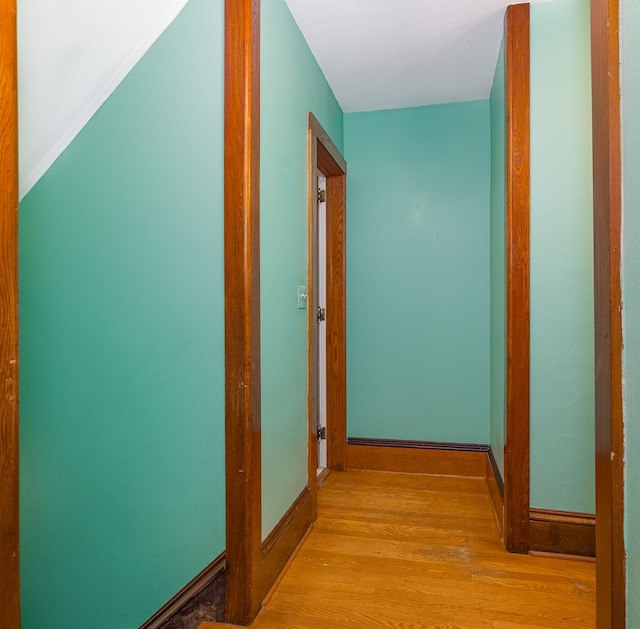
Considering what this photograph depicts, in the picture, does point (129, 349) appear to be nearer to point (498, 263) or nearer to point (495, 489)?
point (498, 263)

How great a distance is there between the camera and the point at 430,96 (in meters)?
3.05

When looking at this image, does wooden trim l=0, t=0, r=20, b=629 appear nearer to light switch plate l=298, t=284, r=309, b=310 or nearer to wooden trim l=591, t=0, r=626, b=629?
wooden trim l=591, t=0, r=626, b=629

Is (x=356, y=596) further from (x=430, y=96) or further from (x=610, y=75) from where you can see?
(x=430, y=96)

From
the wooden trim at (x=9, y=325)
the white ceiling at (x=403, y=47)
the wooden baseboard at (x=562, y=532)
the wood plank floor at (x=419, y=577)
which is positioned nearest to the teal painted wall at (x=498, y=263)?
the white ceiling at (x=403, y=47)

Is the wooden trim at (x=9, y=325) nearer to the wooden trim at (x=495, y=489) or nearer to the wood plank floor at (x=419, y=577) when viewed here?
the wood plank floor at (x=419, y=577)

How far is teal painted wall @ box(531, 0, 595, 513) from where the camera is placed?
6.85ft

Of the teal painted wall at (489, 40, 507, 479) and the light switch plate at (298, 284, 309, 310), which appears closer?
the light switch plate at (298, 284, 309, 310)

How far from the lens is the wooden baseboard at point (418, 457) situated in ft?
10.2

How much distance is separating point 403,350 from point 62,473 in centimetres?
221

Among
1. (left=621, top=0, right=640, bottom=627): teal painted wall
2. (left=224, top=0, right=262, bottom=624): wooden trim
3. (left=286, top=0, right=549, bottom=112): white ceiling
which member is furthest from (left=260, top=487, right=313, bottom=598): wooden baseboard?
(left=286, top=0, right=549, bottom=112): white ceiling

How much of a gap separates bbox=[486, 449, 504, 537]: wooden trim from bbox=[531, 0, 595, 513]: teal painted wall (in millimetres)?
239

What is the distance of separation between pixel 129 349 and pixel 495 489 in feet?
6.77

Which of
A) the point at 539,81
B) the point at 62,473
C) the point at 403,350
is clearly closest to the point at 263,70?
the point at 539,81

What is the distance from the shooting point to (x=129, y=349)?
1.59m
